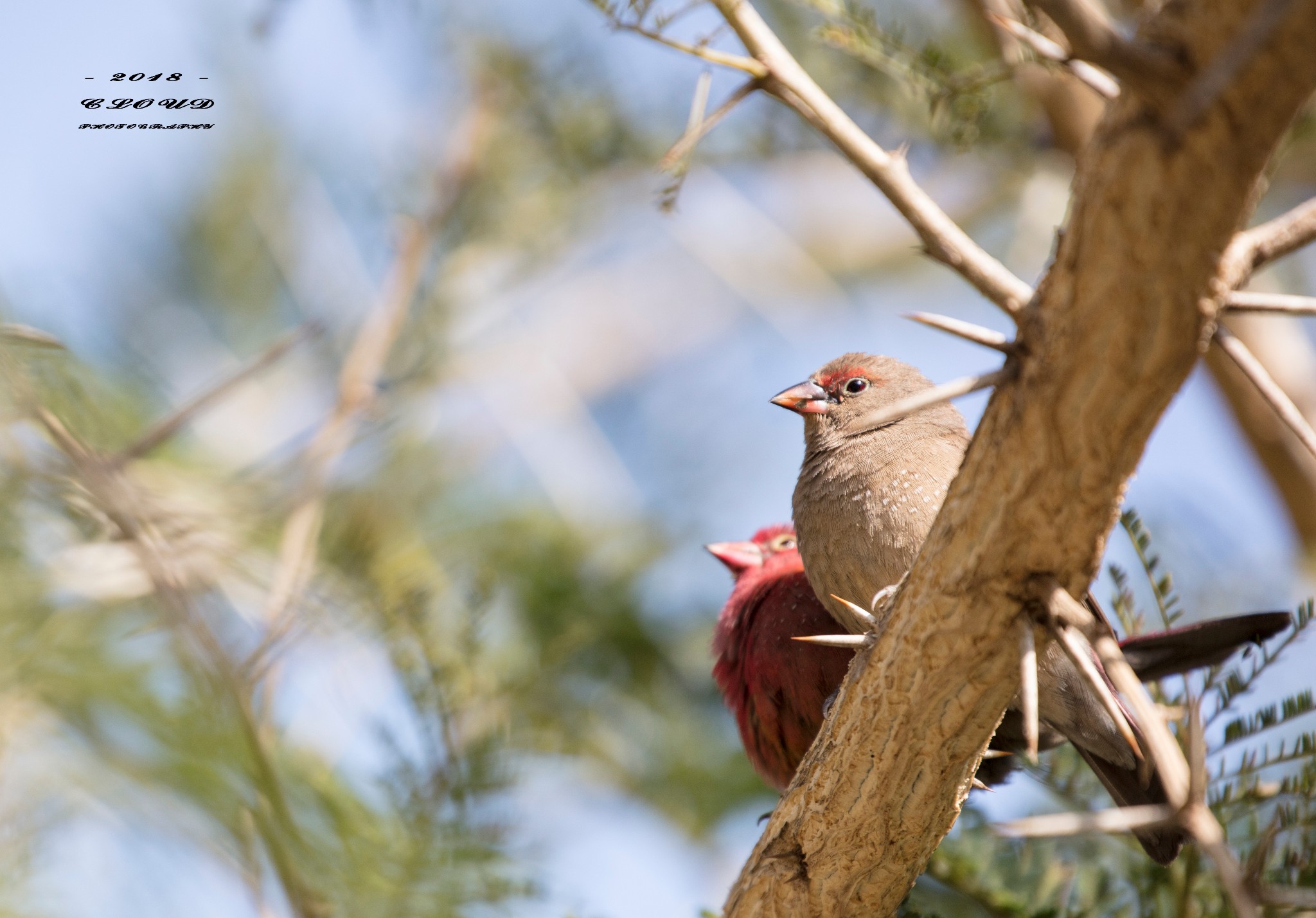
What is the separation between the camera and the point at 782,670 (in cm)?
353

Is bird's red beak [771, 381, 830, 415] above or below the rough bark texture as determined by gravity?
above

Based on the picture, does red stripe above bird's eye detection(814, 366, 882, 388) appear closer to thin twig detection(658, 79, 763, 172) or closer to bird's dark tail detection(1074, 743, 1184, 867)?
bird's dark tail detection(1074, 743, 1184, 867)

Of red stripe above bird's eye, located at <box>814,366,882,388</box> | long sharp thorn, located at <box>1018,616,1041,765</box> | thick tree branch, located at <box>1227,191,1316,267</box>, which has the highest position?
red stripe above bird's eye, located at <box>814,366,882,388</box>

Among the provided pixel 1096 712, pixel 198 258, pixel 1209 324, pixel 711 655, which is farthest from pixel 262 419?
pixel 1209 324

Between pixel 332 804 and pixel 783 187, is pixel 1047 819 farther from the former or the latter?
pixel 783 187

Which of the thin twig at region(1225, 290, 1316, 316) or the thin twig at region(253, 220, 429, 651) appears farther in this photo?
the thin twig at region(253, 220, 429, 651)

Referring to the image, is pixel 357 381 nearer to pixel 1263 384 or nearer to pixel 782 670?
pixel 782 670

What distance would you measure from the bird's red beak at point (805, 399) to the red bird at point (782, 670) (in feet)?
1.81

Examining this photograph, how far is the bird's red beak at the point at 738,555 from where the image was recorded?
4168 mm

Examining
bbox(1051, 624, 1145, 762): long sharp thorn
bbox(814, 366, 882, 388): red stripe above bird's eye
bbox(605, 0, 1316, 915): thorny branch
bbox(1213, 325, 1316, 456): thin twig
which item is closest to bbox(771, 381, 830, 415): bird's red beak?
bbox(814, 366, 882, 388): red stripe above bird's eye

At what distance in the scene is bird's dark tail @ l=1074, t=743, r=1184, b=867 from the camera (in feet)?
9.61

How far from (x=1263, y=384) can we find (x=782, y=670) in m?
2.12

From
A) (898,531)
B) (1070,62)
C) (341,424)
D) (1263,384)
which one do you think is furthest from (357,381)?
(1263,384)

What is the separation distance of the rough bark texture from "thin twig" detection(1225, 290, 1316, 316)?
0.05 m
